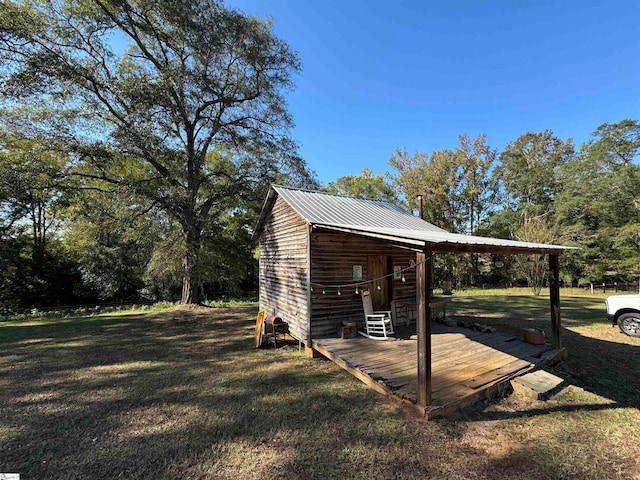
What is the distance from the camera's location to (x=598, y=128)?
907 inches

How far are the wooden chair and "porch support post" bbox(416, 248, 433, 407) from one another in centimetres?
300

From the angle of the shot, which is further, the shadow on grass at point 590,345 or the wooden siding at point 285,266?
the wooden siding at point 285,266

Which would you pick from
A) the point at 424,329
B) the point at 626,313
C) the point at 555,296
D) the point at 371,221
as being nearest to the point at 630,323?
the point at 626,313

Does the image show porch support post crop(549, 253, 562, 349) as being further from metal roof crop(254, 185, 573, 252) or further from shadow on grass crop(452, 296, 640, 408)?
shadow on grass crop(452, 296, 640, 408)

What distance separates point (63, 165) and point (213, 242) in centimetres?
704

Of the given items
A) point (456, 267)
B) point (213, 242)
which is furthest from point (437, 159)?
point (213, 242)

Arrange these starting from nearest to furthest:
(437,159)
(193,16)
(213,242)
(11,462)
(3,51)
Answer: (11,462) < (3,51) < (193,16) < (213,242) < (437,159)

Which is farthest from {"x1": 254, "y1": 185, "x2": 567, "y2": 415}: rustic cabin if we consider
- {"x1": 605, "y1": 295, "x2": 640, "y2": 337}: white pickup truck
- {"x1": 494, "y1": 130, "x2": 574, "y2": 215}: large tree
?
{"x1": 494, "y1": 130, "x2": 574, "y2": 215}: large tree

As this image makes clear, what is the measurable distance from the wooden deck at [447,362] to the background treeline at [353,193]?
3.02 m

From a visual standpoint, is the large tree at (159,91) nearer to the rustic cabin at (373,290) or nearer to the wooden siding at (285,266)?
the wooden siding at (285,266)

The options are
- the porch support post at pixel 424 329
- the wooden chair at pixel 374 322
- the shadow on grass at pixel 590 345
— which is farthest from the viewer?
the wooden chair at pixel 374 322

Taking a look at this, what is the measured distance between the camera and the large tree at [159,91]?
378 inches

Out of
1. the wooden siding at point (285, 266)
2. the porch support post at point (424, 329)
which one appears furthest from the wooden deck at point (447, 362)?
the wooden siding at point (285, 266)

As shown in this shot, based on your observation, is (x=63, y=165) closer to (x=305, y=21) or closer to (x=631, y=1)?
(x=305, y=21)
